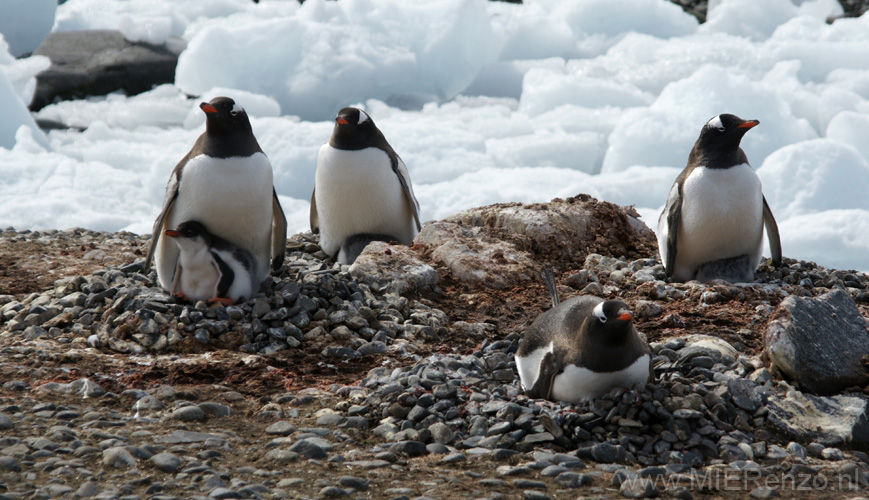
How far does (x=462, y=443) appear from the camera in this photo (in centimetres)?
266

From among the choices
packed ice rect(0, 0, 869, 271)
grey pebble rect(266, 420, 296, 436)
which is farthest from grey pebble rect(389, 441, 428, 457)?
packed ice rect(0, 0, 869, 271)

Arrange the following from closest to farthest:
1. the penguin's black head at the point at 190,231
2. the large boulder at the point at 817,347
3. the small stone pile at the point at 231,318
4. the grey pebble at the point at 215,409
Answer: the grey pebble at the point at 215,409
the large boulder at the point at 817,347
the small stone pile at the point at 231,318
the penguin's black head at the point at 190,231

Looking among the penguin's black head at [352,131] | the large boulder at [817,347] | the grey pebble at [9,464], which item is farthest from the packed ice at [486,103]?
the grey pebble at [9,464]

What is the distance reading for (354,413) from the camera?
113 inches

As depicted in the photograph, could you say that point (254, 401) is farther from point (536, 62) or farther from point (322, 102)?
point (536, 62)

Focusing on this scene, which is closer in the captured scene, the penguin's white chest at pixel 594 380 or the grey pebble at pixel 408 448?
the grey pebble at pixel 408 448

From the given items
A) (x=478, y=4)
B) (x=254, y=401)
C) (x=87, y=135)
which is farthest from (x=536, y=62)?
(x=254, y=401)

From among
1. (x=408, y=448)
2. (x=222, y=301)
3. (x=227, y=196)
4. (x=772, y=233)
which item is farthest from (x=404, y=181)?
(x=408, y=448)

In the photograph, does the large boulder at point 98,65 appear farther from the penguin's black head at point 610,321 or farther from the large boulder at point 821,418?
the large boulder at point 821,418

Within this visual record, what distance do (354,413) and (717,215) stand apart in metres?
2.59

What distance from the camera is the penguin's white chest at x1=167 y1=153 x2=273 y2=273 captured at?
3936 millimetres

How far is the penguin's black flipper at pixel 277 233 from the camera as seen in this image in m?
4.32

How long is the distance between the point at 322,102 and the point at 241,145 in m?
11.8

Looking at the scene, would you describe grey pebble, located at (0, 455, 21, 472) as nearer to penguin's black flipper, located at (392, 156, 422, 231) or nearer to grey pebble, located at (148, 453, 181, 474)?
grey pebble, located at (148, 453, 181, 474)
